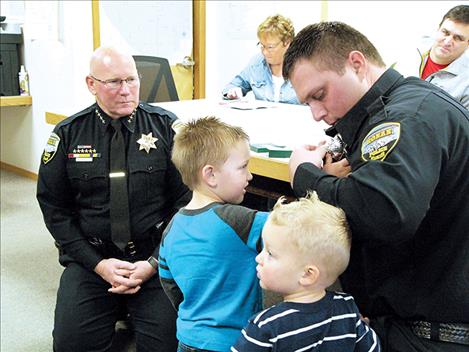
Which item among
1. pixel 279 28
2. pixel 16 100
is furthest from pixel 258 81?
pixel 16 100

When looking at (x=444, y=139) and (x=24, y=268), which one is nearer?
(x=444, y=139)

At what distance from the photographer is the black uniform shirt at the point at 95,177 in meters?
2.04

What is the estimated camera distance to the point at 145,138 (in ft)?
6.75

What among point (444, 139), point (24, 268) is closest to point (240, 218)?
point (444, 139)

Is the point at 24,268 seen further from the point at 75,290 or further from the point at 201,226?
the point at 201,226

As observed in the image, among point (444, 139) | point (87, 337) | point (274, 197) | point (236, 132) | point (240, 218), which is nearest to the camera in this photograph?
point (444, 139)

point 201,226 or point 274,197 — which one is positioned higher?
point 201,226

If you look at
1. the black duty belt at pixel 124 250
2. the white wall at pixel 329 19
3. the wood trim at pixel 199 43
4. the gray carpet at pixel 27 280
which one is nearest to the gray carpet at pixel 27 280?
the gray carpet at pixel 27 280

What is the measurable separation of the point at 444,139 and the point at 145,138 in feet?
3.91

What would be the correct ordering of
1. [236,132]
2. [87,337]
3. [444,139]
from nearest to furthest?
1. [444,139]
2. [236,132]
3. [87,337]

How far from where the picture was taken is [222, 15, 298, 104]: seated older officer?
3.45 meters

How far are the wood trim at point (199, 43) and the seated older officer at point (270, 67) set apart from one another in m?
1.18

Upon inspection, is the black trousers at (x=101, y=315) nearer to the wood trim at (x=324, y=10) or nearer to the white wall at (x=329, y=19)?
the white wall at (x=329, y=19)

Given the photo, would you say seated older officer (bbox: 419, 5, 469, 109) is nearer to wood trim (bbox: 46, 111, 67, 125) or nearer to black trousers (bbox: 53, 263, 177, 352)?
black trousers (bbox: 53, 263, 177, 352)
